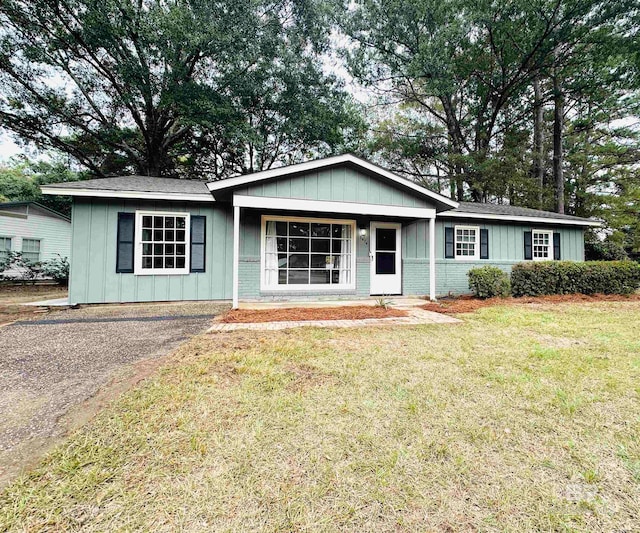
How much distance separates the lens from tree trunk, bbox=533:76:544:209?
50.4 feet

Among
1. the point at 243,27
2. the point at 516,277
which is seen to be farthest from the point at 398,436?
the point at 243,27

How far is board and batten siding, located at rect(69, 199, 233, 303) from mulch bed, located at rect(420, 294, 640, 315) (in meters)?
5.25

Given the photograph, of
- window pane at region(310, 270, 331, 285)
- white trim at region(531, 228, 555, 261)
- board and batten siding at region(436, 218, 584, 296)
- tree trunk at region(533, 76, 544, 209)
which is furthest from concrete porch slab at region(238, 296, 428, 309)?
tree trunk at region(533, 76, 544, 209)

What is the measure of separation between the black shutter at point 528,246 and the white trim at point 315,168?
4.25 meters

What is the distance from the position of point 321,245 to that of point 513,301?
5.17 m

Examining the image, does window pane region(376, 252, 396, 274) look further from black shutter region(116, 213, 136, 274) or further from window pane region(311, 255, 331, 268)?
black shutter region(116, 213, 136, 274)

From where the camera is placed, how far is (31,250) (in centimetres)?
1459

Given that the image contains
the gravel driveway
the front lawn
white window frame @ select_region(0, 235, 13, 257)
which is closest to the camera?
the front lawn

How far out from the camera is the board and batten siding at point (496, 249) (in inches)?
356

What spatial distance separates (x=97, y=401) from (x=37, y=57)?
676 inches

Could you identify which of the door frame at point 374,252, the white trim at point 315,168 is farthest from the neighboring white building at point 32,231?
the door frame at point 374,252

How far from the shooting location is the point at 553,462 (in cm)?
164

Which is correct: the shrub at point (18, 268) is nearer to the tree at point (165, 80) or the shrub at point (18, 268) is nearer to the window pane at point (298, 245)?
Answer: the tree at point (165, 80)

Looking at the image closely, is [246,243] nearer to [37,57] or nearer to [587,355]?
[587,355]
